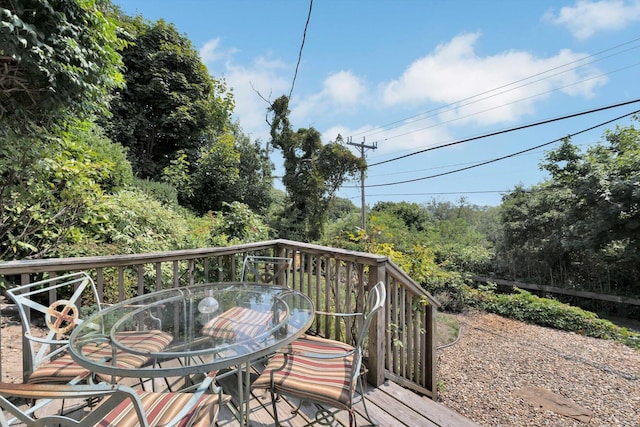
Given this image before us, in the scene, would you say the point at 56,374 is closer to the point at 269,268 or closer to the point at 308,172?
the point at 269,268

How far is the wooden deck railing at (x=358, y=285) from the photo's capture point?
1.92 metres

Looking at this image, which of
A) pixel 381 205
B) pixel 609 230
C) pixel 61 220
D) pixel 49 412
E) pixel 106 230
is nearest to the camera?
pixel 49 412

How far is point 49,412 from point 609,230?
11154mm

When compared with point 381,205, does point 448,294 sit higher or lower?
lower

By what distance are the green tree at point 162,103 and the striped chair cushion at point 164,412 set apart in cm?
1094

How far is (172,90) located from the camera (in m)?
11.1

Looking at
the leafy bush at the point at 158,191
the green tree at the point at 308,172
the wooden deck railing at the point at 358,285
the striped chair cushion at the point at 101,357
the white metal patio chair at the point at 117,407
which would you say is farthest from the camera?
the green tree at the point at 308,172

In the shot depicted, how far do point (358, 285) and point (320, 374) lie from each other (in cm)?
93

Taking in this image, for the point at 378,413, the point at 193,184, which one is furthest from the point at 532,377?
the point at 193,184

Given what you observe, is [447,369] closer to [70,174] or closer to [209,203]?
[70,174]

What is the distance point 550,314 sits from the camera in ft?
24.4

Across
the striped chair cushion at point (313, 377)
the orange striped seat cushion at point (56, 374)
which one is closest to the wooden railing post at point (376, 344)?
the striped chair cushion at point (313, 377)

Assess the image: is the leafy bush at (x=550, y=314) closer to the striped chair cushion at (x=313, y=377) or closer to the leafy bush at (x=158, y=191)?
the striped chair cushion at (x=313, y=377)

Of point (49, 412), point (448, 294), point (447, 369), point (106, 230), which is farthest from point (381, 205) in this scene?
point (49, 412)
